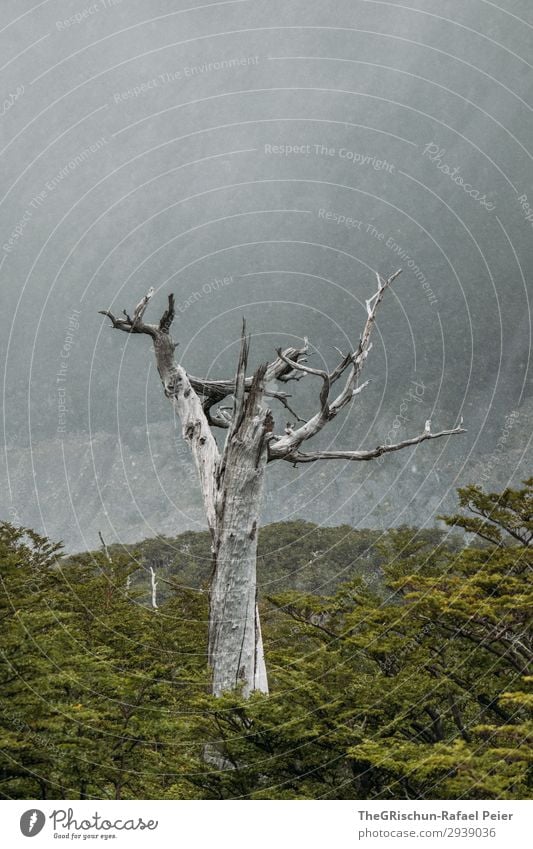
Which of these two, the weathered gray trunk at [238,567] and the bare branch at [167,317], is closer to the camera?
the weathered gray trunk at [238,567]

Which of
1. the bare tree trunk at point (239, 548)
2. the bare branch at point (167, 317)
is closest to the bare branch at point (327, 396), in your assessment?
the bare tree trunk at point (239, 548)

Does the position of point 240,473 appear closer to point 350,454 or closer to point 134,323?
point 350,454

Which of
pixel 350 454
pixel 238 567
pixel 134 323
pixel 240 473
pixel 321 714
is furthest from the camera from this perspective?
pixel 134 323

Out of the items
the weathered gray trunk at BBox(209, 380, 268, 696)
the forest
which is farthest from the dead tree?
the forest

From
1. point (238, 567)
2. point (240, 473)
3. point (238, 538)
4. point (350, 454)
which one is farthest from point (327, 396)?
point (238, 567)

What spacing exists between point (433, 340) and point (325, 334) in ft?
94.6

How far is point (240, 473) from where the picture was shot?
40.8 ft

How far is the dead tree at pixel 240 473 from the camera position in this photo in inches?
473

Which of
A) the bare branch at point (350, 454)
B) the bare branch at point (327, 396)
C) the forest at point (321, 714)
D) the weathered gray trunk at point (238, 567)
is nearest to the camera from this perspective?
the forest at point (321, 714)

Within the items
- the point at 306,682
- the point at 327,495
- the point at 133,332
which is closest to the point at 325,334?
the point at 327,495

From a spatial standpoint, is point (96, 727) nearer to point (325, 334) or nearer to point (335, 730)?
point (335, 730)

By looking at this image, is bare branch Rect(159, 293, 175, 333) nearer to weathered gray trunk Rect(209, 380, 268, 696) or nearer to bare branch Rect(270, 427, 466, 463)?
weathered gray trunk Rect(209, 380, 268, 696)

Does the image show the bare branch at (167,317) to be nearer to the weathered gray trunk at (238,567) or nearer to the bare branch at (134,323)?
the bare branch at (134,323)
